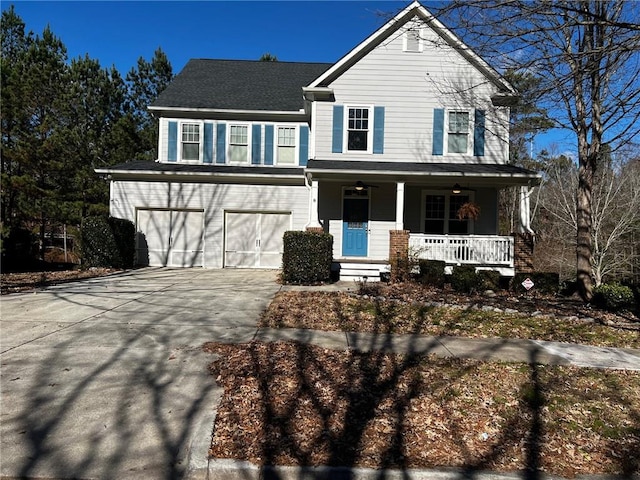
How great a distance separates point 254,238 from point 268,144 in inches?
147

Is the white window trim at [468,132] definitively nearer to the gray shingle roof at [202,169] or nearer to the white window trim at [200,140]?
the gray shingle roof at [202,169]

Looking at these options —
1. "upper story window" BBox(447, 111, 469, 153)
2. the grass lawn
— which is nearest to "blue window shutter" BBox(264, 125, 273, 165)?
"upper story window" BBox(447, 111, 469, 153)

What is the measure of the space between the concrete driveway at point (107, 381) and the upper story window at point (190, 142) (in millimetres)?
8355

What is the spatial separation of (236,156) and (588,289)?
12.2 m

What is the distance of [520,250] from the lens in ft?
41.1

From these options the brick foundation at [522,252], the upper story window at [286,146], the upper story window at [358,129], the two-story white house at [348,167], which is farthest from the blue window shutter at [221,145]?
the brick foundation at [522,252]

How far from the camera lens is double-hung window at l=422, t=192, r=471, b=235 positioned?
1394 cm

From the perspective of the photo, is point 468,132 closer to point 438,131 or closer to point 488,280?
point 438,131

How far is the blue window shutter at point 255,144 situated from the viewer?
15.6 meters

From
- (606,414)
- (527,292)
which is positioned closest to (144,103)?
(527,292)

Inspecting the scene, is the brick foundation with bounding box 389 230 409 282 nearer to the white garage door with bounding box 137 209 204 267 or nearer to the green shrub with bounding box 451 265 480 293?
the green shrub with bounding box 451 265 480 293

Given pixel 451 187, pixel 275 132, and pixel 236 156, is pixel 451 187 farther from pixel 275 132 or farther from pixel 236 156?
pixel 236 156

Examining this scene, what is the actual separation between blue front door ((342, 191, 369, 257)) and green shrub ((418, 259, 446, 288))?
3068 mm

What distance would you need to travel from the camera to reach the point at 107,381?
423 centimetres
